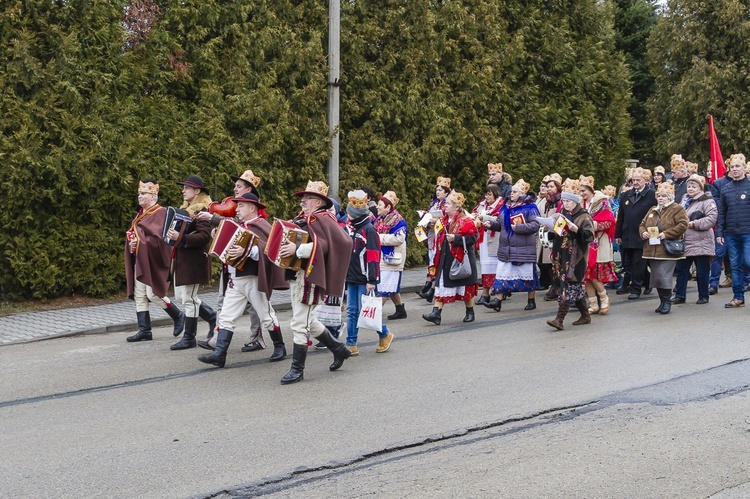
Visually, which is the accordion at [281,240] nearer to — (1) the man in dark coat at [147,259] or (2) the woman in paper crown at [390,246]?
(1) the man in dark coat at [147,259]

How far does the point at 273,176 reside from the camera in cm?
1705

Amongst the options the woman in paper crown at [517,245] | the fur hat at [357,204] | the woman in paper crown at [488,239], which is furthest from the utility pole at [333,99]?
the fur hat at [357,204]

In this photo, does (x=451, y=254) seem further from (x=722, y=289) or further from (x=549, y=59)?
(x=549, y=59)

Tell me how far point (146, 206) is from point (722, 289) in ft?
31.6

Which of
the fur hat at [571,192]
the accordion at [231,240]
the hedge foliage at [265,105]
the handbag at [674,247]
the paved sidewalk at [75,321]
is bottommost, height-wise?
the paved sidewalk at [75,321]

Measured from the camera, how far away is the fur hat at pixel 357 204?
9.98m

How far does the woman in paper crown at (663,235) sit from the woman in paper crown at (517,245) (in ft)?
5.17

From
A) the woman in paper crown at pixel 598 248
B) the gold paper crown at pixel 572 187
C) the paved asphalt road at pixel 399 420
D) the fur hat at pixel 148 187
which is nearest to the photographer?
the paved asphalt road at pixel 399 420

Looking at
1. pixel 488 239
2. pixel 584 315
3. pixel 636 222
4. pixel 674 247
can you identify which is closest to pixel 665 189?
pixel 674 247

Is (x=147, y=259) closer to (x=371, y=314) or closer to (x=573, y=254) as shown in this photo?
(x=371, y=314)

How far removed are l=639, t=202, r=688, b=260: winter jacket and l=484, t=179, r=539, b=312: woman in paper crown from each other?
5.10ft

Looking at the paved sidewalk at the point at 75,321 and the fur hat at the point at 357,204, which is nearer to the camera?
the fur hat at the point at 357,204

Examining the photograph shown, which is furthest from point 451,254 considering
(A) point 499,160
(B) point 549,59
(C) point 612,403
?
(B) point 549,59

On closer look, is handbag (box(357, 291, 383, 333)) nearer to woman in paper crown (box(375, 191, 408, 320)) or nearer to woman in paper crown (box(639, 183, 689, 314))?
woman in paper crown (box(375, 191, 408, 320))
